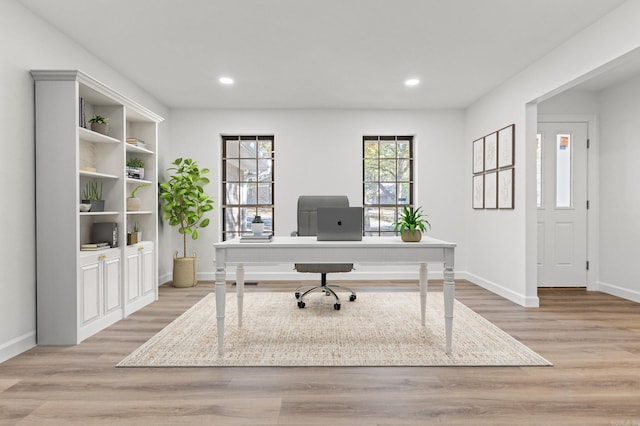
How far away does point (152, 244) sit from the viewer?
4.45m

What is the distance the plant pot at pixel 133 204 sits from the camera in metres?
4.18

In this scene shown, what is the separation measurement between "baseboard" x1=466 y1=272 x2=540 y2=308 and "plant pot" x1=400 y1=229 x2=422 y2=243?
2.13 metres

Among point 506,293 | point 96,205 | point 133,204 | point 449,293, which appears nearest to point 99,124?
point 96,205

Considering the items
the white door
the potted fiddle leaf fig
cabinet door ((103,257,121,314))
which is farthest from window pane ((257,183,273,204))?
the white door

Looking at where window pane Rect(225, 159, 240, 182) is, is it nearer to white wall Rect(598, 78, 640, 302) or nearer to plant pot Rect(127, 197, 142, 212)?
plant pot Rect(127, 197, 142, 212)

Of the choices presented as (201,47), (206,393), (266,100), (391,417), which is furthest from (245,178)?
(391,417)

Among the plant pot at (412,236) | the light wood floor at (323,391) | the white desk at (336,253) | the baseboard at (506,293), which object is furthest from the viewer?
the baseboard at (506,293)

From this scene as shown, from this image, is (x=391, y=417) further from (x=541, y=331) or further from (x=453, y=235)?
(x=453, y=235)

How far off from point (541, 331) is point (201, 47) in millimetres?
4010

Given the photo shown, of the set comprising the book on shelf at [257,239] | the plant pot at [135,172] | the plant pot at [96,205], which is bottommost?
the book on shelf at [257,239]

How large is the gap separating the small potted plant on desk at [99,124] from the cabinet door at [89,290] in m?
1.17

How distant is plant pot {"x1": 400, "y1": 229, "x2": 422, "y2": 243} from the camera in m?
2.91

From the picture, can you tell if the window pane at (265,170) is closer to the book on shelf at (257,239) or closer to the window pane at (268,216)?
the window pane at (268,216)

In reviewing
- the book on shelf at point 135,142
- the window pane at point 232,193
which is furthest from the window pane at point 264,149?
the book on shelf at point 135,142
